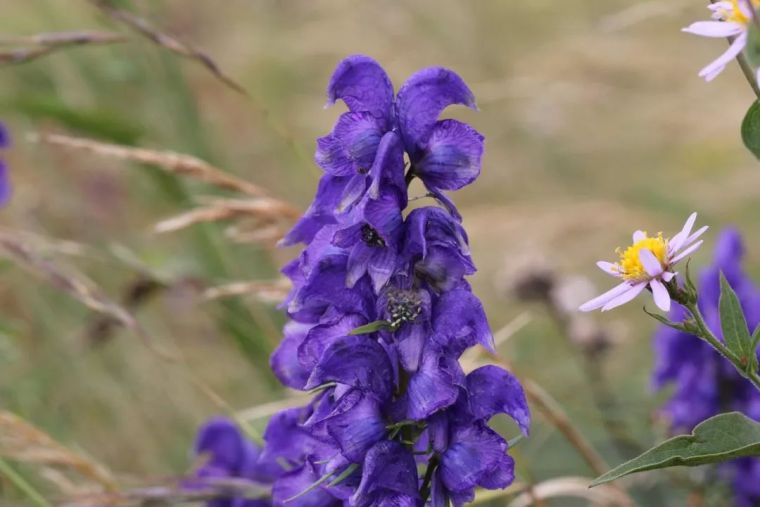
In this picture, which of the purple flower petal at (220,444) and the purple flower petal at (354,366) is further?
the purple flower petal at (220,444)

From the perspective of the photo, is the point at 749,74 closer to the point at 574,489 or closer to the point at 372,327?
the point at 372,327

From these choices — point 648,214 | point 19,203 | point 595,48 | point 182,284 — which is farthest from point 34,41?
point 595,48

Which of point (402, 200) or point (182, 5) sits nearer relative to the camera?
point (402, 200)

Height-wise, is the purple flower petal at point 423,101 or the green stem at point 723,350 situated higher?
the purple flower petal at point 423,101

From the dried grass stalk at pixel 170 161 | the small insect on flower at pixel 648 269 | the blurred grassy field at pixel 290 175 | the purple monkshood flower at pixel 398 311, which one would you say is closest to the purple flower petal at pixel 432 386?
the purple monkshood flower at pixel 398 311

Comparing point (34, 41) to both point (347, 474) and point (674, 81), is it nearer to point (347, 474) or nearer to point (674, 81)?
point (347, 474)

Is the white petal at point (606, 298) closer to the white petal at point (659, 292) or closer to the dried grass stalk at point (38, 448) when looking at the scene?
the white petal at point (659, 292)

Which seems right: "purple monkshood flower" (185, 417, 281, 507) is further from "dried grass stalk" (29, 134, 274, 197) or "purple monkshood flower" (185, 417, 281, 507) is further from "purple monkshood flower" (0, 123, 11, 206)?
"purple monkshood flower" (0, 123, 11, 206)
